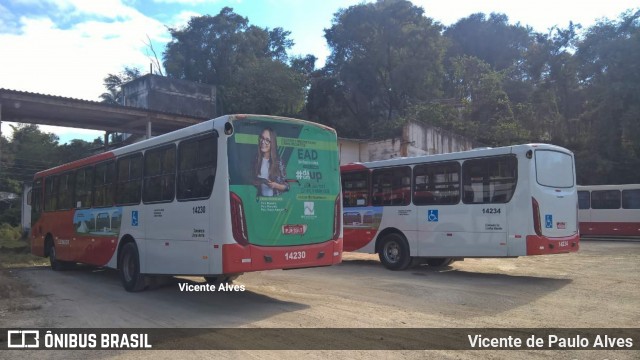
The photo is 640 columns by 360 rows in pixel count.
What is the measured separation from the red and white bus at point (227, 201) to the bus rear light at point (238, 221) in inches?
0.6

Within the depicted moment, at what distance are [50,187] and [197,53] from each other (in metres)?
37.3

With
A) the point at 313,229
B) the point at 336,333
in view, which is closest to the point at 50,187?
the point at 313,229

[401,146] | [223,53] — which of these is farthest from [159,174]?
[223,53]

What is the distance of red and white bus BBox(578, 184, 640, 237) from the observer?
24094 millimetres

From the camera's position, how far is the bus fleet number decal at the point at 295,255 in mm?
8148

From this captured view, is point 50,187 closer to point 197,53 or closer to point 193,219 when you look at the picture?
point 193,219

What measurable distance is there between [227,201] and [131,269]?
12.4 feet

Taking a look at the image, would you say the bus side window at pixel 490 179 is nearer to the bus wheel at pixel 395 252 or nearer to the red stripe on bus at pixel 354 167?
the bus wheel at pixel 395 252

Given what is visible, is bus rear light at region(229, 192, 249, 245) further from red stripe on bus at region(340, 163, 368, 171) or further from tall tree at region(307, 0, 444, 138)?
A: tall tree at region(307, 0, 444, 138)

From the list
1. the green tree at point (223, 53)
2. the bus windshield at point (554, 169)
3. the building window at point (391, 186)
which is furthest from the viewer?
the green tree at point (223, 53)

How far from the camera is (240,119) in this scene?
7953 millimetres

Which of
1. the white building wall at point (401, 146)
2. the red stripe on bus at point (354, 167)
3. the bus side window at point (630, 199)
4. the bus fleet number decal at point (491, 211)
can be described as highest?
the white building wall at point (401, 146)

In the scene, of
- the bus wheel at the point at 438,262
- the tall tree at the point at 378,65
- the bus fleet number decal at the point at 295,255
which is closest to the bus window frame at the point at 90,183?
the bus fleet number decal at the point at 295,255

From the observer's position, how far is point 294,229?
8.33m
